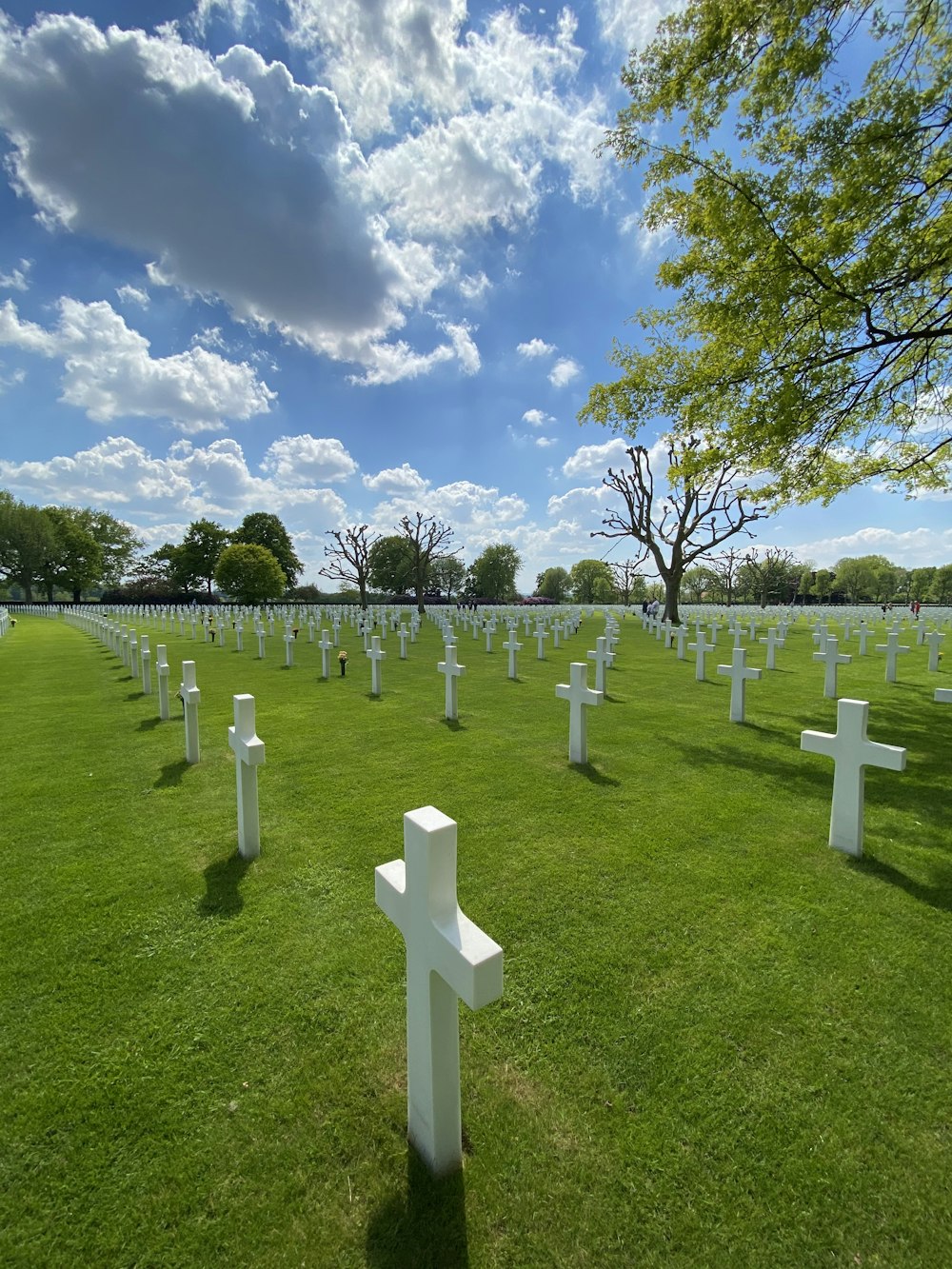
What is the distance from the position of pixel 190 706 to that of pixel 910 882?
19.4 feet

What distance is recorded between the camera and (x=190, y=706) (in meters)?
5.35

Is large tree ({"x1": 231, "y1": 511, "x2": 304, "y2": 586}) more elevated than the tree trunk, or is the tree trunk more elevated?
large tree ({"x1": 231, "y1": 511, "x2": 304, "y2": 586})

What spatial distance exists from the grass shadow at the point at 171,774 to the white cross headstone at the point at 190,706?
0.31 ft

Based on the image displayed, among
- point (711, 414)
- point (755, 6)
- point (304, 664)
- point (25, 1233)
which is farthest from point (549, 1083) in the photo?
point (304, 664)

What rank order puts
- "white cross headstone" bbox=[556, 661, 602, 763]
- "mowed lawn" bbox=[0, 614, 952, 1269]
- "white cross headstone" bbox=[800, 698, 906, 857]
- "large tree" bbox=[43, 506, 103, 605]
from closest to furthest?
1. "mowed lawn" bbox=[0, 614, 952, 1269]
2. "white cross headstone" bbox=[800, 698, 906, 857]
3. "white cross headstone" bbox=[556, 661, 602, 763]
4. "large tree" bbox=[43, 506, 103, 605]

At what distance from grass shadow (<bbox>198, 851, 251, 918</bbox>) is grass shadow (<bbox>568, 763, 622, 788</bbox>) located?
10.0 ft

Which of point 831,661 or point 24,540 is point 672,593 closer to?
point 831,661

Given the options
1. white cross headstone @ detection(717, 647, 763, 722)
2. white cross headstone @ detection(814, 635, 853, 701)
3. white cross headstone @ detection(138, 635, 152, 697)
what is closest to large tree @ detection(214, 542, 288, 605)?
white cross headstone @ detection(138, 635, 152, 697)

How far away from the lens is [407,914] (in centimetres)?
172

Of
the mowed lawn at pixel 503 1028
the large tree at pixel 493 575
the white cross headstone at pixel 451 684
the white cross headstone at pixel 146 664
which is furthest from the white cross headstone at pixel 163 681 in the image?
the large tree at pixel 493 575

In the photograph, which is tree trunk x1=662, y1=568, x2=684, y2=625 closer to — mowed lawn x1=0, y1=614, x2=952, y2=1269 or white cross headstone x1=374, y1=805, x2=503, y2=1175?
mowed lawn x1=0, y1=614, x2=952, y2=1269

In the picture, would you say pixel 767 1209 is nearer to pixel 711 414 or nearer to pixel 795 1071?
pixel 795 1071

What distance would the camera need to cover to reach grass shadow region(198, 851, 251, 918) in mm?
3133

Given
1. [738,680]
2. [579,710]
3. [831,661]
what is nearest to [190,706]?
[579,710]
